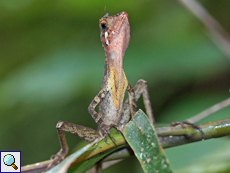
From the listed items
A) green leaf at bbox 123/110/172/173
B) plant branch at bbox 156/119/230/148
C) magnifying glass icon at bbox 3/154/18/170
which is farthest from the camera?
magnifying glass icon at bbox 3/154/18/170

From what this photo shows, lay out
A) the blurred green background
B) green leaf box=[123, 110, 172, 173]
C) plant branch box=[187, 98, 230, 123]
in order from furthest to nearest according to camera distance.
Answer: the blurred green background → plant branch box=[187, 98, 230, 123] → green leaf box=[123, 110, 172, 173]

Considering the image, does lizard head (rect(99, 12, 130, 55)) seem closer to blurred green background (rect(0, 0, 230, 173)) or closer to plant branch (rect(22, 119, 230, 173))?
blurred green background (rect(0, 0, 230, 173))

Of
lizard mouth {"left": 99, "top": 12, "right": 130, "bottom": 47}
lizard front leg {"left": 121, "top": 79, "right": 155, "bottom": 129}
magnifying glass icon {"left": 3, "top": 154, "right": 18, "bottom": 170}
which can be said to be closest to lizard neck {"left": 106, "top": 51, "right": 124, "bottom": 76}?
lizard mouth {"left": 99, "top": 12, "right": 130, "bottom": 47}

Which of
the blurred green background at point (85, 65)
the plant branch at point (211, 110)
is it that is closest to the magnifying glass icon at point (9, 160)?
the blurred green background at point (85, 65)

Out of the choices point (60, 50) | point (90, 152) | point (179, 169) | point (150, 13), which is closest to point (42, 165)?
point (90, 152)

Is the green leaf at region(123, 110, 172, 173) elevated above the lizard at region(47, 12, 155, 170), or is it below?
below

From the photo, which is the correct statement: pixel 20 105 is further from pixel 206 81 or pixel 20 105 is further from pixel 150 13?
pixel 206 81
